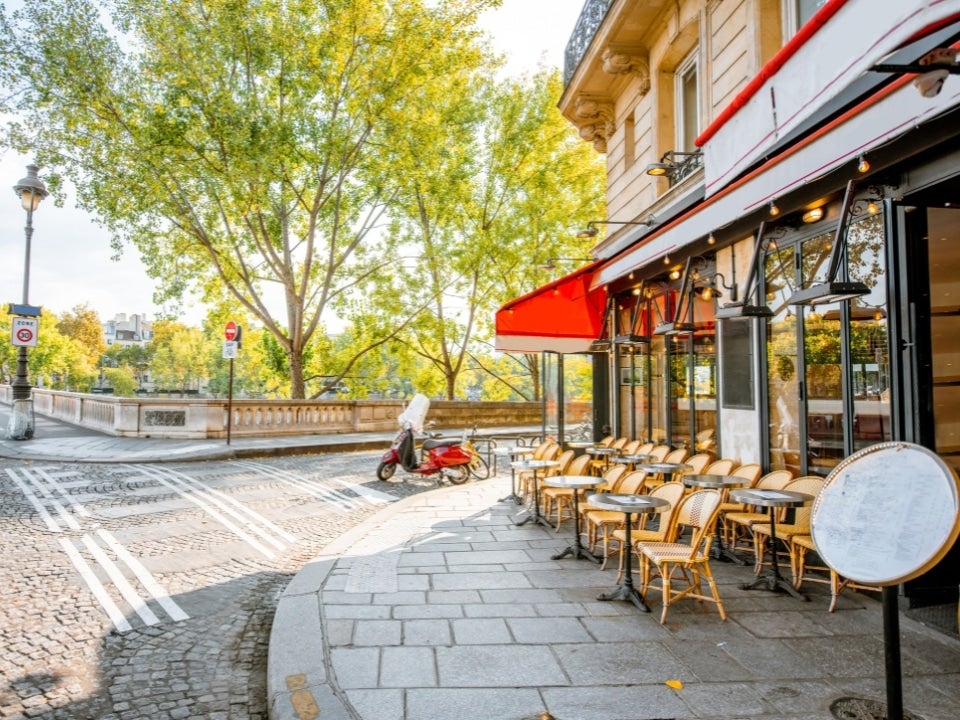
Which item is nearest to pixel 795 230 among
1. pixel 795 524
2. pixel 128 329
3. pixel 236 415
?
pixel 795 524

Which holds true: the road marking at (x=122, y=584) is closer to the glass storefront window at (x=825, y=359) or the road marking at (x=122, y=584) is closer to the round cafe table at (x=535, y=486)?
the round cafe table at (x=535, y=486)

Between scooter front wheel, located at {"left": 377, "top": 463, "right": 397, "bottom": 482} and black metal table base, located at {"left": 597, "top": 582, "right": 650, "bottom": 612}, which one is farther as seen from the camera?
scooter front wheel, located at {"left": 377, "top": 463, "right": 397, "bottom": 482}

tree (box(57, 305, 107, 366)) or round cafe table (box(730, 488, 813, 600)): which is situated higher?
tree (box(57, 305, 107, 366))

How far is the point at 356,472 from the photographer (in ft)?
39.3

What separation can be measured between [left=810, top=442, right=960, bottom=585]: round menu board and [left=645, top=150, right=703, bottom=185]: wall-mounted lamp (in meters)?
6.86

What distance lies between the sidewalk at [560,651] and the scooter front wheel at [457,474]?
5.67 metres

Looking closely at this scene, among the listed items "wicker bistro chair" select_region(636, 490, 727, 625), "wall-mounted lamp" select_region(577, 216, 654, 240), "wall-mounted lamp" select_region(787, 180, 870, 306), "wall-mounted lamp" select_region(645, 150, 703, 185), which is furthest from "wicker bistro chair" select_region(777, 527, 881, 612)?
"wall-mounted lamp" select_region(577, 216, 654, 240)

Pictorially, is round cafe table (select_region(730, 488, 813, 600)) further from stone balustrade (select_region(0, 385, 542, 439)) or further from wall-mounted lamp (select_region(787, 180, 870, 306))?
stone balustrade (select_region(0, 385, 542, 439))

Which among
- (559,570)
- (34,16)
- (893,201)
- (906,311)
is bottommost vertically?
(559,570)

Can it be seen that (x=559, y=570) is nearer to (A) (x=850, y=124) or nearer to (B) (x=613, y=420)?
(A) (x=850, y=124)

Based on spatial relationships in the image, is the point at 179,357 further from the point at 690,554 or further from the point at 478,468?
the point at 690,554

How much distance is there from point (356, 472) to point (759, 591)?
860 centimetres

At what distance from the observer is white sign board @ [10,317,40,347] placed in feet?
46.6

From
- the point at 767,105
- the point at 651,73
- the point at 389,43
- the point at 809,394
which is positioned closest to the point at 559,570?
the point at 809,394
